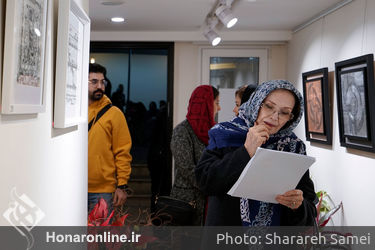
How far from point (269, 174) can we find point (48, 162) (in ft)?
2.33

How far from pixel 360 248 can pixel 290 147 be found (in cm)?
189

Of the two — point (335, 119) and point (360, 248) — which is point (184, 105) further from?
point (360, 248)

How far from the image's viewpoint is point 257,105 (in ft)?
5.48

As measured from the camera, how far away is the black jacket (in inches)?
63.9

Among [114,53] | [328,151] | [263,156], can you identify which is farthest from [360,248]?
[114,53]

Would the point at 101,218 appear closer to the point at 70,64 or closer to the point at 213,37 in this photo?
the point at 70,64

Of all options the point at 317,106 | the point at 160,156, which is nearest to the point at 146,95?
the point at 160,156

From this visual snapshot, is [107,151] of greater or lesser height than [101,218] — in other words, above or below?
above

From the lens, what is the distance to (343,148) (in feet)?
11.3

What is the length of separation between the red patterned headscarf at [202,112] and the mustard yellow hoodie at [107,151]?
453 millimetres

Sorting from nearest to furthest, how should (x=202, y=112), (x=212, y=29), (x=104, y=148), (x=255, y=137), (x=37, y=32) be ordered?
1. (x=37, y=32)
2. (x=255, y=137)
3. (x=104, y=148)
4. (x=202, y=112)
5. (x=212, y=29)

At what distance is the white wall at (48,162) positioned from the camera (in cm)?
96

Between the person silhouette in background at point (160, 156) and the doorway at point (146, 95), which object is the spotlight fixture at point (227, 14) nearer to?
the doorway at point (146, 95)

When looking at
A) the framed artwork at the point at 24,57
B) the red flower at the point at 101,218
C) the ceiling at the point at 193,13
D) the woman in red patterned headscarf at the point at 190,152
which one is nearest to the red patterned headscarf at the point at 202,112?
the woman in red patterned headscarf at the point at 190,152
